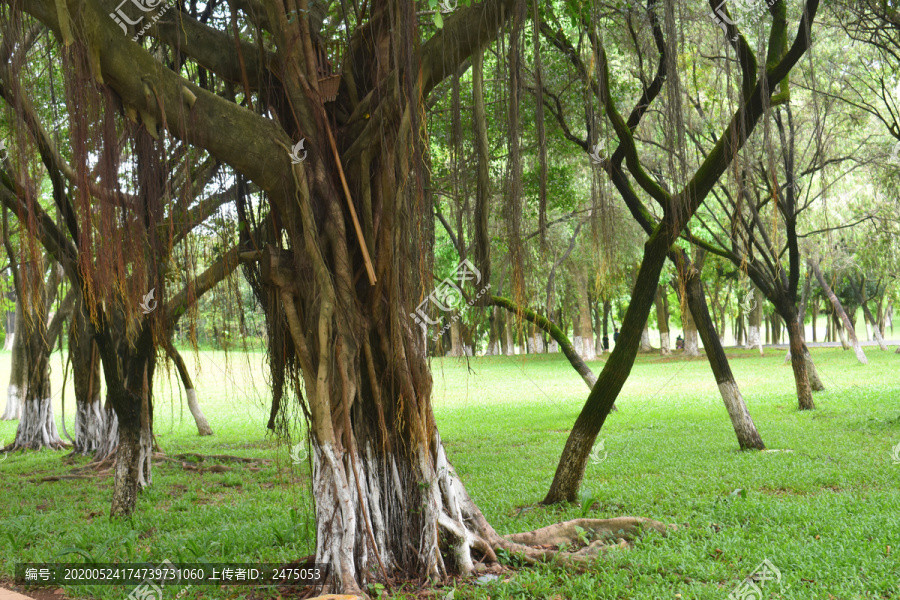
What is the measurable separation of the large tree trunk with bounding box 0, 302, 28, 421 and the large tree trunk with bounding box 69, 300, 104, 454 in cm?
179

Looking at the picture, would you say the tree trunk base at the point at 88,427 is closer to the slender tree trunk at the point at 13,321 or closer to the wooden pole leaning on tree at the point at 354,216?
the slender tree trunk at the point at 13,321

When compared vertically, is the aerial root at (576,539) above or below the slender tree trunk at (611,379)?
below

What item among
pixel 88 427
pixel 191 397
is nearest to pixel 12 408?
pixel 88 427

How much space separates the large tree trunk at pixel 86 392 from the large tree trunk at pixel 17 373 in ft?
5.89

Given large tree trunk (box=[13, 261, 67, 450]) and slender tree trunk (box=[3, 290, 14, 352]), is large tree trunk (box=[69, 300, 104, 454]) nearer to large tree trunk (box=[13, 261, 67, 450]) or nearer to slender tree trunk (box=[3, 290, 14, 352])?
large tree trunk (box=[13, 261, 67, 450])

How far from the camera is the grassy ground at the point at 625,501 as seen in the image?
4.14m

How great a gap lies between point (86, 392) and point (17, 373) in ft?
15.1

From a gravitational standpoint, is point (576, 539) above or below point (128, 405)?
below

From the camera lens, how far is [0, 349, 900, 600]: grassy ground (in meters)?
4.14

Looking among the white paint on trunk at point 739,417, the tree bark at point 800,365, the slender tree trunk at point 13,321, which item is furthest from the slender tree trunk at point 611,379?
the slender tree trunk at point 13,321

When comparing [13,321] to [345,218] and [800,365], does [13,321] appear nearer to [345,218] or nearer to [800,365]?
[345,218]

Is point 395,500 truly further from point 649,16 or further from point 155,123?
point 649,16

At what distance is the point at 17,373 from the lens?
44.5 feet

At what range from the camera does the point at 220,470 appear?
357 inches
